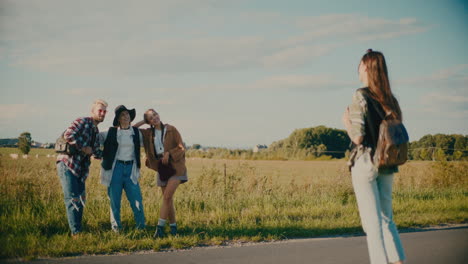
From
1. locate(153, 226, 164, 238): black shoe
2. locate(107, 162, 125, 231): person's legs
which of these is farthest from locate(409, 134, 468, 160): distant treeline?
locate(107, 162, 125, 231): person's legs

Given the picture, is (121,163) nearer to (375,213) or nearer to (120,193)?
(120,193)

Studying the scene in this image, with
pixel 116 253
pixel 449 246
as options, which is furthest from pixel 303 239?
pixel 116 253

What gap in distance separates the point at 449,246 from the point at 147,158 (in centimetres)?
519

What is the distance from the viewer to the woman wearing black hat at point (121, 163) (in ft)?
20.9

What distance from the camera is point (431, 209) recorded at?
8953mm

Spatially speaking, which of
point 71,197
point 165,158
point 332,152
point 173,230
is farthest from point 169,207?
point 332,152

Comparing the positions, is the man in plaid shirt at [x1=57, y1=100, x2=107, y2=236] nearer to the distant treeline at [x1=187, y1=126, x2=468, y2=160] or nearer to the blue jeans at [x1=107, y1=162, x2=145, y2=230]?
the blue jeans at [x1=107, y1=162, x2=145, y2=230]

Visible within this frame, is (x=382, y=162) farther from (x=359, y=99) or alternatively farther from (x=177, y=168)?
(x=177, y=168)

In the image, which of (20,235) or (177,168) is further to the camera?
(177,168)

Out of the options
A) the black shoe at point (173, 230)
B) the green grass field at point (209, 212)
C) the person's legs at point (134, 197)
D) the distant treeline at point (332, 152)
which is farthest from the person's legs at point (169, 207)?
the distant treeline at point (332, 152)

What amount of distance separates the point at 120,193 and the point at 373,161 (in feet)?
15.3

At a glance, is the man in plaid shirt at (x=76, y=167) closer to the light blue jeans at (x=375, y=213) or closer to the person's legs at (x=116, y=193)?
the person's legs at (x=116, y=193)

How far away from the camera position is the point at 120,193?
6.50 meters

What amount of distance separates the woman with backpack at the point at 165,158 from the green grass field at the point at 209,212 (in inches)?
19.2
